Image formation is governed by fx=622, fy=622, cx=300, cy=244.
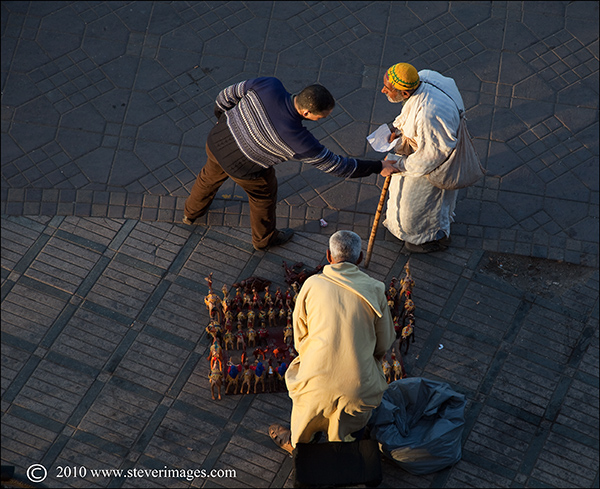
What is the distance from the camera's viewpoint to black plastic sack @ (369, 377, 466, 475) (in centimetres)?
512

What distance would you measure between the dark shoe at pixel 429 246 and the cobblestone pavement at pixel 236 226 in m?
0.12

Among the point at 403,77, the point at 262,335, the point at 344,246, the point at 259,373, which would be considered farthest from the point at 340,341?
the point at 403,77

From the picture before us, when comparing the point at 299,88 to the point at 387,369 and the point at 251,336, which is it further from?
the point at 387,369

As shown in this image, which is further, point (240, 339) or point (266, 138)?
point (240, 339)

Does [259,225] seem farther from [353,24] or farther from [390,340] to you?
[353,24]

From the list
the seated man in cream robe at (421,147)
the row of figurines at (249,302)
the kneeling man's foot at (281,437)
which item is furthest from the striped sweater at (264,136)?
the kneeling man's foot at (281,437)

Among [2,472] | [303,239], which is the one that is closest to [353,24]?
[303,239]

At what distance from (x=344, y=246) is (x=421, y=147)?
160 centimetres

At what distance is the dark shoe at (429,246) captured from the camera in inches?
253

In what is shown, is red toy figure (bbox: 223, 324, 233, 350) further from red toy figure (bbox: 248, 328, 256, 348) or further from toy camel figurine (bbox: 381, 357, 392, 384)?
toy camel figurine (bbox: 381, 357, 392, 384)

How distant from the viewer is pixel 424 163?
17.9ft

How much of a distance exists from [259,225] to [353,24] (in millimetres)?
3411

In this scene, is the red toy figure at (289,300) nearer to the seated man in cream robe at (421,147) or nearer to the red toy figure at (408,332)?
the red toy figure at (408,332)

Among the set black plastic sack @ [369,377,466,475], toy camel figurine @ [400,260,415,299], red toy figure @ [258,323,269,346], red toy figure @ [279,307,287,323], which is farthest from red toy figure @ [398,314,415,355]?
red toy figure @ [258,323,269,346]
